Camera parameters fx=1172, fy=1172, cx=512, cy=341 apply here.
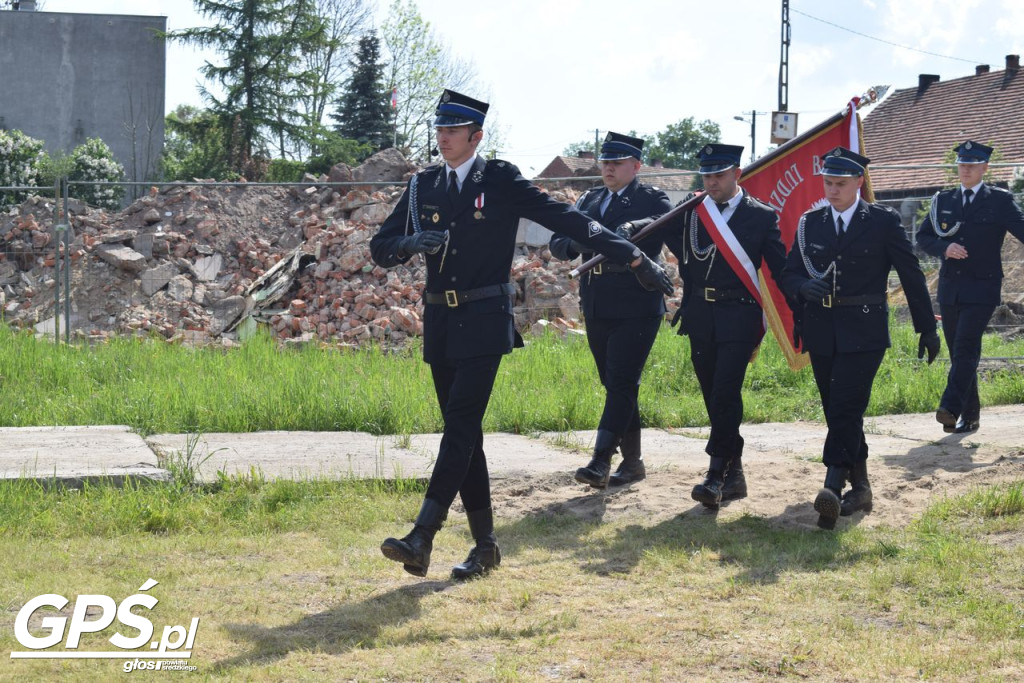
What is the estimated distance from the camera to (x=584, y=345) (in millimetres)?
12305

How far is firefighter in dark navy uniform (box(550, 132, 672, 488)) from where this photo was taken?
22.0 feet

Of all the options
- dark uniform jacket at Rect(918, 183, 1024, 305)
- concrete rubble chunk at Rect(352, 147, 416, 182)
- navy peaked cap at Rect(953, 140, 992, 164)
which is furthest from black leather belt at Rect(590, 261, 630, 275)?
concrete rubble chunk at Rect(352, 147, 416, 182)

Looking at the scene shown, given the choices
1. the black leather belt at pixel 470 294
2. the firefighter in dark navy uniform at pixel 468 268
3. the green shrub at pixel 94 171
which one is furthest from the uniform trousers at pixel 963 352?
the green shrub at pixel 94 171

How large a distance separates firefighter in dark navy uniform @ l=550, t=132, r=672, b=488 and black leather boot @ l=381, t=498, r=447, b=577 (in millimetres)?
1658

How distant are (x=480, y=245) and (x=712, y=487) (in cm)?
205

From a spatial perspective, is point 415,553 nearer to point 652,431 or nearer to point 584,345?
point 652,431

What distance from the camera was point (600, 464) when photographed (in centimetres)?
654

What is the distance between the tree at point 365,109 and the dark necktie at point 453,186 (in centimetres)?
3583

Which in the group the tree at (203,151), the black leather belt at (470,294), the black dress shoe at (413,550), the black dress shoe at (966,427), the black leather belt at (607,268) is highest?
the tree at (203,151)

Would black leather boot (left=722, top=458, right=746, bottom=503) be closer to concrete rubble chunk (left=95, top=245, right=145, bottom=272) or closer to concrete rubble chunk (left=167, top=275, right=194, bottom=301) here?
concrete rubble chunk (left=167, top=275, right=194, bottom=301)

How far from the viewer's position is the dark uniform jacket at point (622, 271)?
22.4 ft

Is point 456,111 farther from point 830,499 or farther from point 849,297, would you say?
point 830,499

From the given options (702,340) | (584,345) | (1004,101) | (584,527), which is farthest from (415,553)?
(1004,101)

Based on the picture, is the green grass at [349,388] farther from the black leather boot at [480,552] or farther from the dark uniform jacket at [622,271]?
the black leather boot at [480,552]
